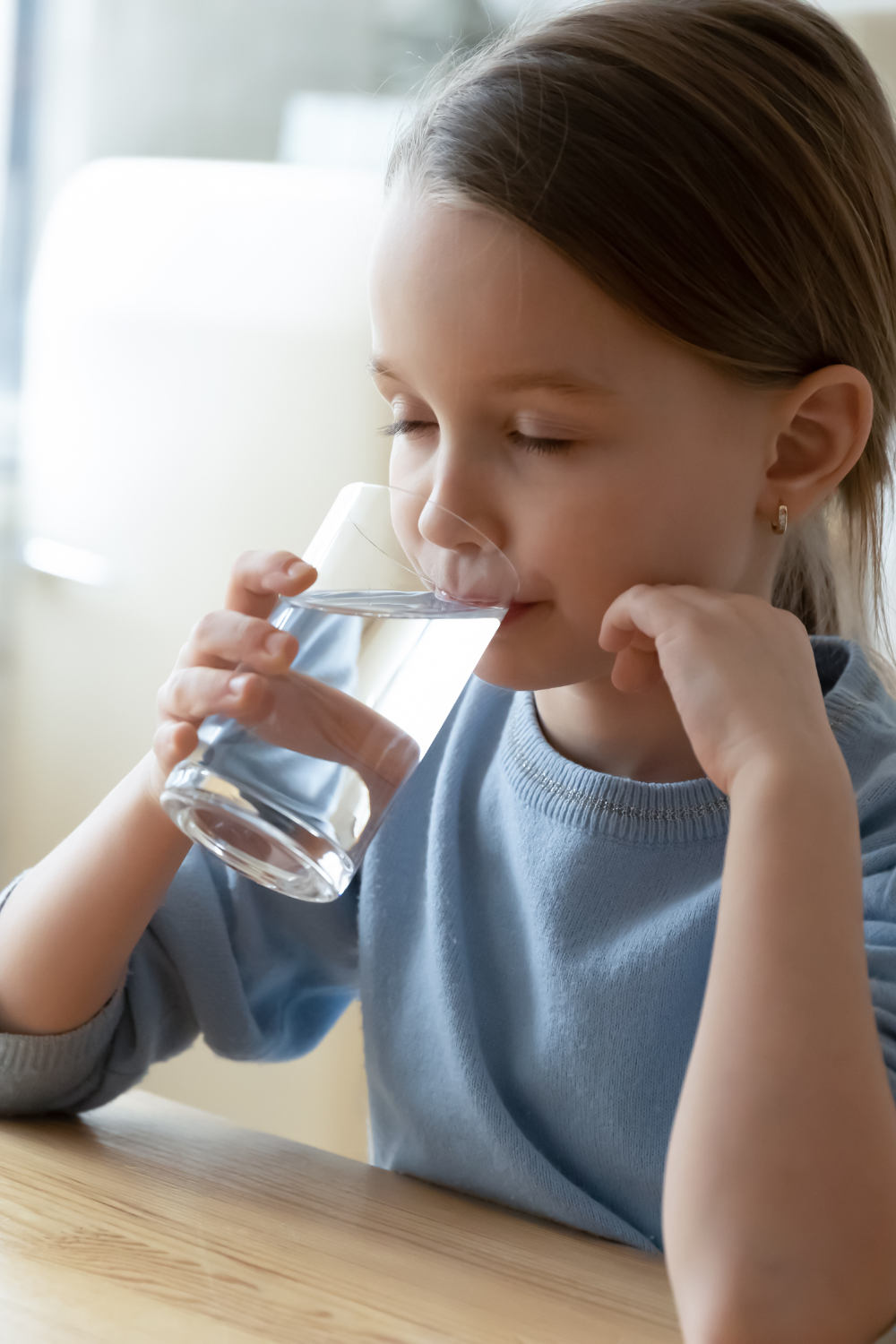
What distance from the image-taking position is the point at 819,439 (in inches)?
32.3

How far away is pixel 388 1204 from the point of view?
71cm

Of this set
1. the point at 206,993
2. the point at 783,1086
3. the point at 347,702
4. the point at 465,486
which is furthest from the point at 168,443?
the point at 783,1086

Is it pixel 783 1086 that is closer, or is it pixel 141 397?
pixel 783 1086

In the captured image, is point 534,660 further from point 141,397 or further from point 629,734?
point 141,397

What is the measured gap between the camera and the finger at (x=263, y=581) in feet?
2.15

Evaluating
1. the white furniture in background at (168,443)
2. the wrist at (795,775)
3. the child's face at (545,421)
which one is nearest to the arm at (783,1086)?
the wrist at (795,775)

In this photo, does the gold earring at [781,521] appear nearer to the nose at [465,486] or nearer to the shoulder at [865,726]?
the shoulder at [865,726]

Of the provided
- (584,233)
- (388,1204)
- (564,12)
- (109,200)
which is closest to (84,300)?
(109,200)

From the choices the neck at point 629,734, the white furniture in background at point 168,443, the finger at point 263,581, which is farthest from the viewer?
the white furniture in background at point 168,443

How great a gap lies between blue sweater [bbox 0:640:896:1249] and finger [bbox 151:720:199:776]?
0.26m

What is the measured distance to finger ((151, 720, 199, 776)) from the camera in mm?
629

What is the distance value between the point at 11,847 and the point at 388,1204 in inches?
54.8

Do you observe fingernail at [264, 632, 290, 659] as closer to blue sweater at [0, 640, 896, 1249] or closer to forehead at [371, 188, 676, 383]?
forehead at [371, 188, 676, 383]

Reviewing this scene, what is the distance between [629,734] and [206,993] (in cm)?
34
